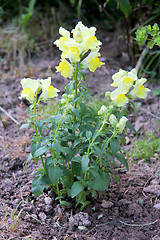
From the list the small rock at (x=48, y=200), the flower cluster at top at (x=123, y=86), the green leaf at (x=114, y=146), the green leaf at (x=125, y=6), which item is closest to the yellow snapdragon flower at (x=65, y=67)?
the flower cluster at top at (x=123, y=86)

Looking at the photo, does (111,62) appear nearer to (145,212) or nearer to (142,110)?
(142,110)

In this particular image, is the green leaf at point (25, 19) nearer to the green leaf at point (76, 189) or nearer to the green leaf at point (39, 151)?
the green leaf at point (39, 151)

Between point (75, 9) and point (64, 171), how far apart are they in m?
3.73

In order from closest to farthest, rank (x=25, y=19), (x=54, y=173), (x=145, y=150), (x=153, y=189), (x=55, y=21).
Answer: (x=54, y=173)
(x=153, y=189)
(x=145, y=150)
(x=25, y=19)
(x=55, y=21)

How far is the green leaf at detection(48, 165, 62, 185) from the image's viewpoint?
1.78 m

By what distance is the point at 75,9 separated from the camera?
16.2 ft

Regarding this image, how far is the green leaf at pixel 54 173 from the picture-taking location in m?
1.78

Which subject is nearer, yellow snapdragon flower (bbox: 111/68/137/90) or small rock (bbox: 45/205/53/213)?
yellow snapdragon flower (bbox: 111/68/137/90)

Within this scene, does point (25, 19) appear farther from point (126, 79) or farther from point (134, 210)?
point (134, 210)

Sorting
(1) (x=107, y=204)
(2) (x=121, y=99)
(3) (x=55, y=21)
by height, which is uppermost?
(3) (x=55, y=21)

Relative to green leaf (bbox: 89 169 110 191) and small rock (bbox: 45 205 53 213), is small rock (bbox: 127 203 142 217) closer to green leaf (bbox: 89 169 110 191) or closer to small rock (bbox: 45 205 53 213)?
green leaf (bbox: 89 169 110 191)

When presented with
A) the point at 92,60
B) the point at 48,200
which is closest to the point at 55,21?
the point at 92,60

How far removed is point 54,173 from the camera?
1.79m

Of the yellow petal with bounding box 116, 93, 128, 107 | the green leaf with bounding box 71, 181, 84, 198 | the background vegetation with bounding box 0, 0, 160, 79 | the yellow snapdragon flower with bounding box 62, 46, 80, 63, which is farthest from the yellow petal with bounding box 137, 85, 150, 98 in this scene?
the background vegetation with bounding box 0, 0, 160, 79
